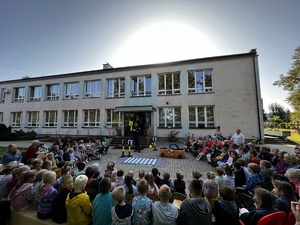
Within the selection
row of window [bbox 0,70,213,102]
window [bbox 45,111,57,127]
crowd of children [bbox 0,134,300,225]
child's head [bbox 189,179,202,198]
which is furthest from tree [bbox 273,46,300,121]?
window [bbox 45,111,57,127]

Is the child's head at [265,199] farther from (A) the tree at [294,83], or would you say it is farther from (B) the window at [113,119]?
(A) the tree at [294,83]

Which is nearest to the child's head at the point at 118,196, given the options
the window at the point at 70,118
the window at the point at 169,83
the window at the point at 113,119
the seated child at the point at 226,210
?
the seated child at the point at 226,210

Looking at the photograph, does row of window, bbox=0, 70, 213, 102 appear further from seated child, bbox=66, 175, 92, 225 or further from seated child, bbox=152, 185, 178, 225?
seated child, bbox=66, 175, 92, 225

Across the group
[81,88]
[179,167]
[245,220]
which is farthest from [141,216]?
[81,88]

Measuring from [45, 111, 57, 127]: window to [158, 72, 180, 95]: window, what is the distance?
14528mm

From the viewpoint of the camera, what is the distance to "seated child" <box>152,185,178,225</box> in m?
1.87

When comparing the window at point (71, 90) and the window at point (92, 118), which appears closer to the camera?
the window at point (92, 118)

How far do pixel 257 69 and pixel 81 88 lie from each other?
19742 millimetres

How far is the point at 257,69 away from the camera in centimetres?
1237

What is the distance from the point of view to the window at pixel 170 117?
1399 cm

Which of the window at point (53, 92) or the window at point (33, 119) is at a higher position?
the window at point (53, 92)

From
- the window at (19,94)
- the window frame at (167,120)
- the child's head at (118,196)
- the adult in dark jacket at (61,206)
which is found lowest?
the adult in dark jacket at (61,206)

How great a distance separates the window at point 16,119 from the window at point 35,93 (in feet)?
9.81

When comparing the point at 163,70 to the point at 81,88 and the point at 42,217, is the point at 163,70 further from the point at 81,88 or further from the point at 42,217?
the point at 42,217
